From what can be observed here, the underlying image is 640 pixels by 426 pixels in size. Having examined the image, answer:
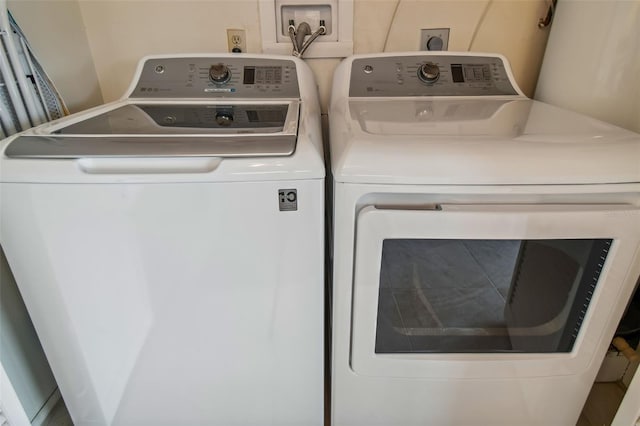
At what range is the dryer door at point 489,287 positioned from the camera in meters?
0.72

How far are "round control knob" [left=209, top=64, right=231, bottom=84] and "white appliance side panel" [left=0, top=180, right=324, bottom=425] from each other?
0.58 m

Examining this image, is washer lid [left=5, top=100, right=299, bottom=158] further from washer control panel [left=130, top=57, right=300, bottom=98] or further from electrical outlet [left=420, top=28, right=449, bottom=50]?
electrical outlet [left=420, top=28, right=449, bottom=50]

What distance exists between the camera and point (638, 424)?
0.78 meters

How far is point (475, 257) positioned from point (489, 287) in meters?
0.12

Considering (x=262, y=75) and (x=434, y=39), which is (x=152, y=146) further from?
(x=434, y=39)

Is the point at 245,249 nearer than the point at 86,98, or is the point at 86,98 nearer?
the point at 245,249

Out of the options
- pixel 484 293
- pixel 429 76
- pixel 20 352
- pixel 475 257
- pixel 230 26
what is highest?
pixel 230 26

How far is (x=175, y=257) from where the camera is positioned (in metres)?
0.78

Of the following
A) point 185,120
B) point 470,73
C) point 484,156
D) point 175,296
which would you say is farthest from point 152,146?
point 470,73

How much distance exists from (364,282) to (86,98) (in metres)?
1.22

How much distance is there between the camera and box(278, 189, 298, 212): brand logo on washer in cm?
72

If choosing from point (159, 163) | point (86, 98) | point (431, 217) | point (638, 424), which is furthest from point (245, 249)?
point (86, 98)

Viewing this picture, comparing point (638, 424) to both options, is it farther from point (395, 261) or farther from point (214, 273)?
point (214, 273)

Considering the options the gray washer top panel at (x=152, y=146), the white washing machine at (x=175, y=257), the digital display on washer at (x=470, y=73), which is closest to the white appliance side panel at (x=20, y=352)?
the white washing machine at (x=175, y=257)
